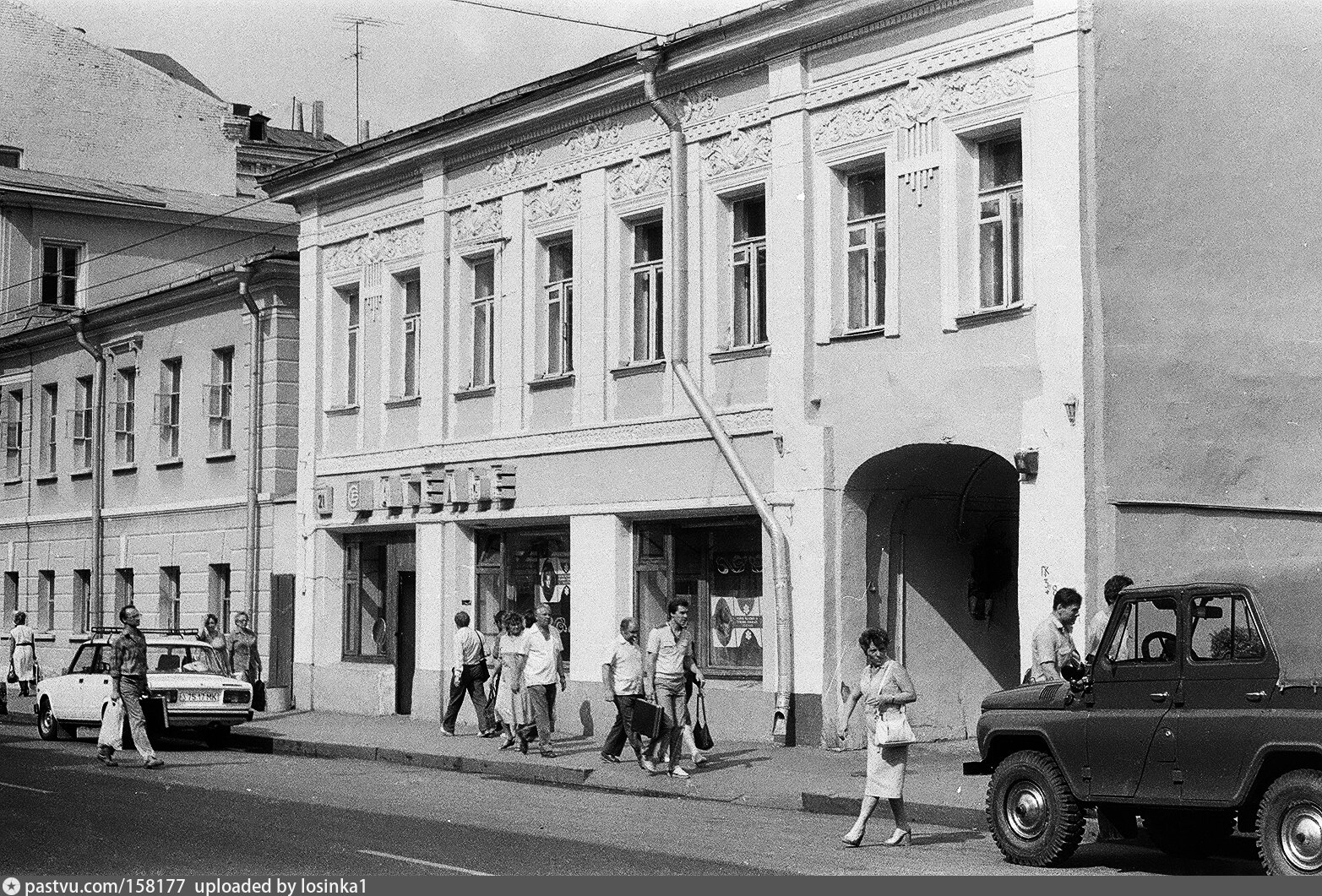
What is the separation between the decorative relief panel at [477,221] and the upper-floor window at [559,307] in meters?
1.13

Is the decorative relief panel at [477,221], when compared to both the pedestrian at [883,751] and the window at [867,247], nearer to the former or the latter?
the window at [867,247]

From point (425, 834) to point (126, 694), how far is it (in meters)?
8.28

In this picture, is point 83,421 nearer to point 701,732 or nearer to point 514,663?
point 514,663

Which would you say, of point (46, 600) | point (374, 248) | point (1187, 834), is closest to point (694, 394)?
point (374, 248)

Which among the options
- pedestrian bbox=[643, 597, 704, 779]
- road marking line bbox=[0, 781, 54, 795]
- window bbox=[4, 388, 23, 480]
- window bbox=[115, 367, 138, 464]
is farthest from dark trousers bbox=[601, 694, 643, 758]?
window bbox=[4, 388, 23, 480]

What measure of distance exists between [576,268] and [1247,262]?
9.14m

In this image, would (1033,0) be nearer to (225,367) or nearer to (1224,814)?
(1224,814)

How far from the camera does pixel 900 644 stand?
21.0 meters

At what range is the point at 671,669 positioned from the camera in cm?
1938

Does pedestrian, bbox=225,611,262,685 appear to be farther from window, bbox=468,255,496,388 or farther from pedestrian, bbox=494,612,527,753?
pedestrian, bbox=494,612,527,753

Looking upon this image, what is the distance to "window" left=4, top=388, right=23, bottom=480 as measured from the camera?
41.2 meters

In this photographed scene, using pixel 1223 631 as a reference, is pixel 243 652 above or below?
below

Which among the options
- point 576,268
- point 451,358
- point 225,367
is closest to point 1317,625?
point 576,268

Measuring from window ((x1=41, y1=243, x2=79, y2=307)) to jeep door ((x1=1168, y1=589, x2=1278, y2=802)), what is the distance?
37.5 meters
